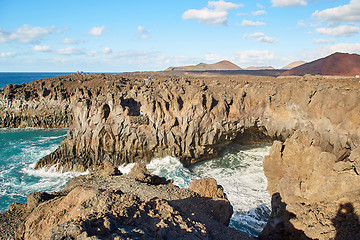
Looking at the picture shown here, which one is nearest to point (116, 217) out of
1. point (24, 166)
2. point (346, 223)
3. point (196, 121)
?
point (346, 223)

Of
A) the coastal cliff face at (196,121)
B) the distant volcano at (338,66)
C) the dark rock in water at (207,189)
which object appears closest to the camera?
the dark rock in water at (207,189)

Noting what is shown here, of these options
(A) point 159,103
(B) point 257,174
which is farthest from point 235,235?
(A) point 159,103

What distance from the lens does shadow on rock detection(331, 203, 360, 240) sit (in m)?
5.23

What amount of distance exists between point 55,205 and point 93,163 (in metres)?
13.2

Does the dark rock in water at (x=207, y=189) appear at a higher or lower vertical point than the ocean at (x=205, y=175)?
higher

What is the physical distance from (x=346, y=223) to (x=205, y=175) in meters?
12.0

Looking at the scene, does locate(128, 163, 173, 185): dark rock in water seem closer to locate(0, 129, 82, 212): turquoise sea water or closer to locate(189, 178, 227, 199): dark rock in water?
locate(189, 178, 227, 199): dark rock in water

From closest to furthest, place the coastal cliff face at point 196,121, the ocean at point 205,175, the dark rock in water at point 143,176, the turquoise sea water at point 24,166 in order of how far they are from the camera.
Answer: the dark rock in water at point 143,176 → the ocean at point 205,175 → the turquoise sea water at point 24,166 → the coastal cliff face at point 196,121

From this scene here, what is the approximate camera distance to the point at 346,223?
17.7 ft

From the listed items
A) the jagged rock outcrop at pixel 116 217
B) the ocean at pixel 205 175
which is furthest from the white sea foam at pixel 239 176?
the jagged rock outcrop at pixel 116 217

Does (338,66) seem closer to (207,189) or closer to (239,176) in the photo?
(239,176)

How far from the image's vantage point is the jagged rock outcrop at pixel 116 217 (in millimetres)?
3859

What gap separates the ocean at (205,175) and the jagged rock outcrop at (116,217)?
15.7 ft

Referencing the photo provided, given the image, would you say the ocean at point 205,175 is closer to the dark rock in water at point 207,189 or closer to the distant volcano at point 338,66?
the dark rock in water at point 207,189
